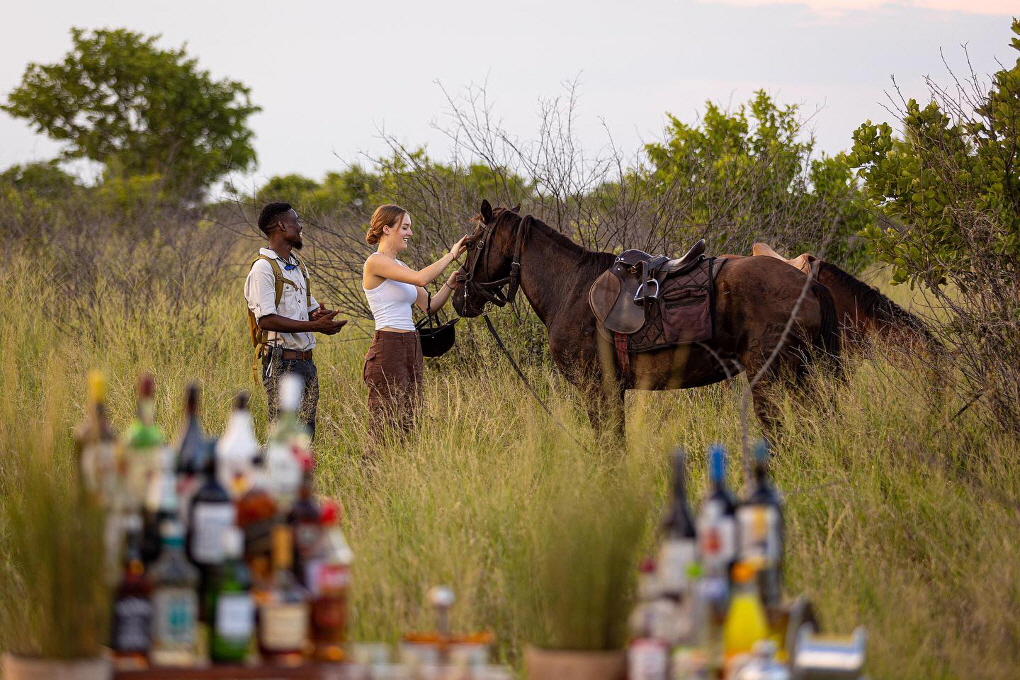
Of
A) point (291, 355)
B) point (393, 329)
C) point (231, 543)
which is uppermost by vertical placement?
point (393, 329)

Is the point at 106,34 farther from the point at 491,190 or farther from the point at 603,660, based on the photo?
the point at 603,660

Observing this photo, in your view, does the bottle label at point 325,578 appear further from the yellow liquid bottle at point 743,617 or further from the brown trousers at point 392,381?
the brown trousers at point 392,381

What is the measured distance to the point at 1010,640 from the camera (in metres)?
3.61

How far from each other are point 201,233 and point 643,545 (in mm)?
11542

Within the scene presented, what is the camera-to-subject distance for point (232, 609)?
2395mm

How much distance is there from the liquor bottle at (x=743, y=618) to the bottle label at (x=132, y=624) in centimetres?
143

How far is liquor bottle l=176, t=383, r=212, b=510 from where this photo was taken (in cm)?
254

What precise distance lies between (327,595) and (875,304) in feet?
15.8

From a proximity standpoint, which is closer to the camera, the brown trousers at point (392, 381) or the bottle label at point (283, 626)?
the bottle label at point (283, 626)

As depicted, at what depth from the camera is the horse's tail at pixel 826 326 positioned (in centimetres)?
611

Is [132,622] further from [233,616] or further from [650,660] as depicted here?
[650,660]

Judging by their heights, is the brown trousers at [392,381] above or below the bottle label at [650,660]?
above

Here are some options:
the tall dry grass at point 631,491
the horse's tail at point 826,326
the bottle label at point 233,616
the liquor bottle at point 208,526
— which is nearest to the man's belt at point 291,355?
the tall dry grass at point 631,491

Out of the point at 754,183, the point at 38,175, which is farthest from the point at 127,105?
the point at 754,183
